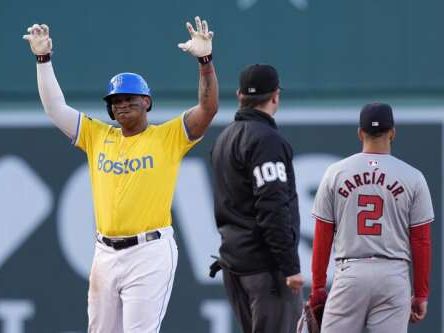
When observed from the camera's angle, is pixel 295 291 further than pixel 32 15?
No

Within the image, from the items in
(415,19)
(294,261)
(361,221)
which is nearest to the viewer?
(294,261)

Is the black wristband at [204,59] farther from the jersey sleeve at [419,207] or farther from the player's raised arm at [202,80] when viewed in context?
the jersey sleeve at [419,207]

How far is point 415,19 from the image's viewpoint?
7.28m

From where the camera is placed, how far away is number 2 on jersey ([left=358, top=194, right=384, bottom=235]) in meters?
5.39

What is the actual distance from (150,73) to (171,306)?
1418mm

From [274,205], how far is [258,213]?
0.09 meters

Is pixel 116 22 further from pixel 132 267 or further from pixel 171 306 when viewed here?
pixel 132 267

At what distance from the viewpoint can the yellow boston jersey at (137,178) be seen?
18.2 ft

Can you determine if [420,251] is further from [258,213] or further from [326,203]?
[258,213]

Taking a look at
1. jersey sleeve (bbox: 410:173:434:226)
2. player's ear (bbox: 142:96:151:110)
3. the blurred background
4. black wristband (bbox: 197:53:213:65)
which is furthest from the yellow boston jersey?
the blurred background

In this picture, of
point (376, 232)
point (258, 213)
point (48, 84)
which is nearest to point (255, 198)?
point (258, 213)

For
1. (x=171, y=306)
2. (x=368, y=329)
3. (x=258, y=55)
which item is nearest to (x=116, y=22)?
(x=258, y=55)

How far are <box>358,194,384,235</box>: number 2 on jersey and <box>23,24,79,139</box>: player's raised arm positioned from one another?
4.69 feet

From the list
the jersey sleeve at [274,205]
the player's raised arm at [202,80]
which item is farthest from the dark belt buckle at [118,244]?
the jersey sleeve at [274,205]
